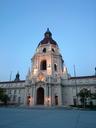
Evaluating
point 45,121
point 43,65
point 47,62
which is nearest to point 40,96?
point 43,65

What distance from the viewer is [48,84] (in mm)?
58438

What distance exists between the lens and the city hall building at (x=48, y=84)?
190 feet

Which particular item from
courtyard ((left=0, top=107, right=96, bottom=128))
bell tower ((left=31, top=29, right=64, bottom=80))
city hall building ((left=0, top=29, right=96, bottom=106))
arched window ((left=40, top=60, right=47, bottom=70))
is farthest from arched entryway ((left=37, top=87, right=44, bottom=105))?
courtyard ((left=0, top=107, right=96, bottom=128))

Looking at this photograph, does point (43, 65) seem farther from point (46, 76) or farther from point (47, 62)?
point (46, 76)

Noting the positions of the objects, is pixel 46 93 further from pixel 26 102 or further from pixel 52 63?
pixel 52 63

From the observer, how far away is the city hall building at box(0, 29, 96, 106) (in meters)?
57.9

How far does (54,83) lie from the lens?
195ft

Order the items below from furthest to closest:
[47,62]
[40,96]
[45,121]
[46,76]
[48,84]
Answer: [47,62] → [40,96] → [46,76] → [48,84] → [45,121]

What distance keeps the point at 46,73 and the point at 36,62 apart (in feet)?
31.2

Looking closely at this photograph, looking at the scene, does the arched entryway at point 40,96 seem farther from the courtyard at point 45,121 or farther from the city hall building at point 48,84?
the courtyard at point 45,121

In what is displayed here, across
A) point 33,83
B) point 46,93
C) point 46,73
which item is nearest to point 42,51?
point 46,73

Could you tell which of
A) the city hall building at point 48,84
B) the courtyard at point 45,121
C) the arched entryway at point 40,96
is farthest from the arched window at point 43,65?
the courtyard at point 45,121

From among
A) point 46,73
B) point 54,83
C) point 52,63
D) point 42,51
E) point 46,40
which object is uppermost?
point 46,40

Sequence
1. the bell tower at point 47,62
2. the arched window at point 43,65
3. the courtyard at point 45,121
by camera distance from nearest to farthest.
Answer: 1. the courtyard at point 45,121
2. the bell tower at point 47,62
3. the arched window at point 43,65
